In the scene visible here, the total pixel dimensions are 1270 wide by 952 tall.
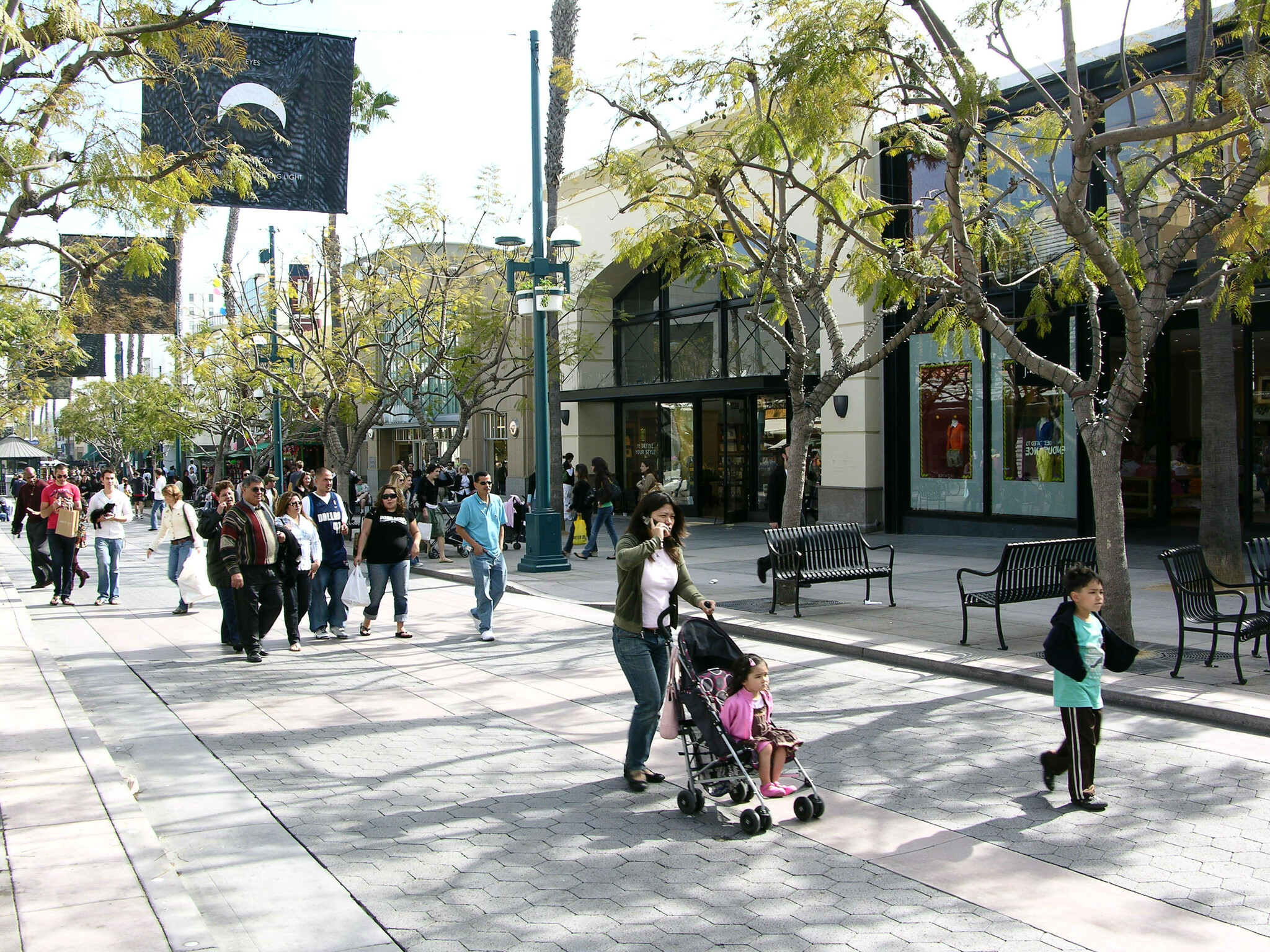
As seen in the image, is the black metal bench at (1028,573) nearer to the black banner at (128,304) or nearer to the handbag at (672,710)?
the handbag at (672,710)

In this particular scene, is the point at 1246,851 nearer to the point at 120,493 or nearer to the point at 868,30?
the point at 868,30

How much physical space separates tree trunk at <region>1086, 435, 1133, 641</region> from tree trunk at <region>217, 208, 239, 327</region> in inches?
567

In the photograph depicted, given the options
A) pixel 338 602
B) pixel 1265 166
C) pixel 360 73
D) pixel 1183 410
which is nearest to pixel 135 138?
pixel 338 602

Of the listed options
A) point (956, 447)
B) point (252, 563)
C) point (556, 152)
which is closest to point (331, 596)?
point (252, 563)

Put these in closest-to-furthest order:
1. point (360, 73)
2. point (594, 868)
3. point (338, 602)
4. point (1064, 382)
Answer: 1. point (594, 868)
2. point (1064, 382)
3. point (338, 602)
4. point (360, 73)

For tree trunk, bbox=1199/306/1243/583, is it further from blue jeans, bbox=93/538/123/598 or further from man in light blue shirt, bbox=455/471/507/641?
blue jeans, bbox=93/538/123/598

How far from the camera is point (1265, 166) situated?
808 cm

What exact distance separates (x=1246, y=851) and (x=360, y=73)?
29.7 metres

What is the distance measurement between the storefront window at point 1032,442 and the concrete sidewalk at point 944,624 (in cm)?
104

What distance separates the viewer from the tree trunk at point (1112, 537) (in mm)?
9266

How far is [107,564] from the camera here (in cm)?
1473

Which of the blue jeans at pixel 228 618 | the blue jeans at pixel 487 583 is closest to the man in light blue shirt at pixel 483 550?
the blue jeans at pixel 487 583

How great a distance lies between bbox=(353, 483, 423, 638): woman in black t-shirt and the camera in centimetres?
1151

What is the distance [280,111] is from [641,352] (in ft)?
64.0
